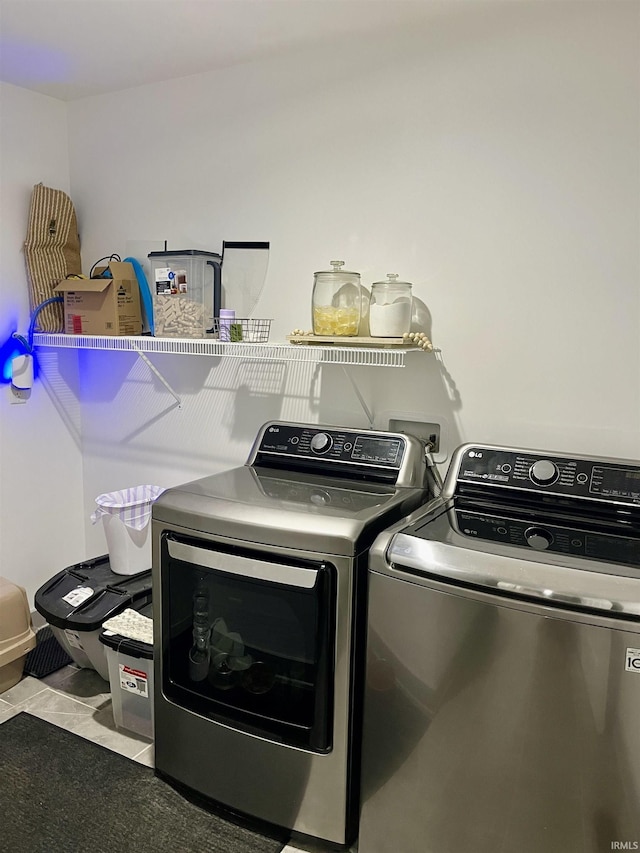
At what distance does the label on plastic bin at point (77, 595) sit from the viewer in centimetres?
242

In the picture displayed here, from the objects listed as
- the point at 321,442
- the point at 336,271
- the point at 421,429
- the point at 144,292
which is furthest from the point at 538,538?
the point at 144,292

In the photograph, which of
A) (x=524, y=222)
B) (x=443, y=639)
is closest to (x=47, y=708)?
(x=443, y=639)

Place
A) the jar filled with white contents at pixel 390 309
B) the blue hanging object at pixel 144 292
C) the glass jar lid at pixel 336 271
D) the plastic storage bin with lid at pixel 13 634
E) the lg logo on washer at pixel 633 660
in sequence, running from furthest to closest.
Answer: the blue hanging object at pixel 144 292 < the plastic storage bin with lid at pixel 13 634 < the glass jar lid at pixel 336 271 < the jar filled with white contents at pixel 390 309 < the lg logo on washer at pixel 633 660

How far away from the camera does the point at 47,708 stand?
2.41 m

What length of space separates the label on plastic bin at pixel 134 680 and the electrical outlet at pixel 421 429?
1.16 meters

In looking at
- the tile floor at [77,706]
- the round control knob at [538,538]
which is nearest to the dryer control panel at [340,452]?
the round control knob at [538,538]

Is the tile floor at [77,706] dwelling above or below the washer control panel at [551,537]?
below

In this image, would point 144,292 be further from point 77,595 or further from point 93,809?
point 93,809

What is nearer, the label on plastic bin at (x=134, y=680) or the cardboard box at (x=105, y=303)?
the label on plastic bin at (x=134, y=680)

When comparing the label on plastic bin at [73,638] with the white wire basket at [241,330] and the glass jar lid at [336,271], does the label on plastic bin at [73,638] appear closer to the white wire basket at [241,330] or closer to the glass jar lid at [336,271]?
the white wire basket at [241,330]

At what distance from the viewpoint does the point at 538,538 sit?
1626 mm

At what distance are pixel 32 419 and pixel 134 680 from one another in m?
1.29

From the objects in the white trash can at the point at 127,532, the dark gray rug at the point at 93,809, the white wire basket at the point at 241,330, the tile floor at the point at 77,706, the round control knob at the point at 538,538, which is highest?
the white wire basket at the point at 241,330

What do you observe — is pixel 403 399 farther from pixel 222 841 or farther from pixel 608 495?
pixel 222 841
